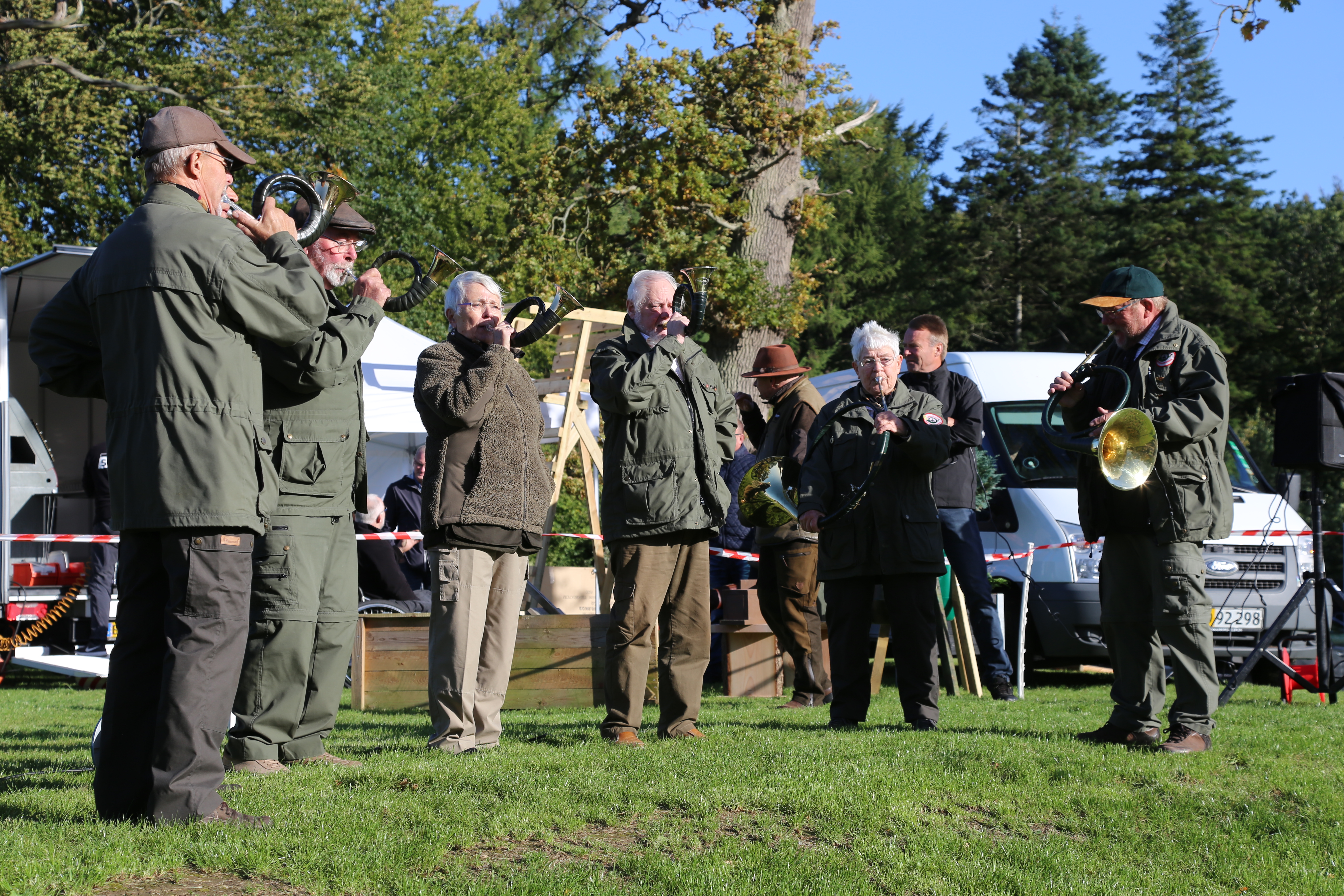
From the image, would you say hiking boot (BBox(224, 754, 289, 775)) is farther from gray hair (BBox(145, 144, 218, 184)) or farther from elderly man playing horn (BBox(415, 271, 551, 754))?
gray hair (BBox(145, 144, 218, 184))

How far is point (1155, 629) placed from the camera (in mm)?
5711

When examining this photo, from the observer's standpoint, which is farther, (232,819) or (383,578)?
(383,578)

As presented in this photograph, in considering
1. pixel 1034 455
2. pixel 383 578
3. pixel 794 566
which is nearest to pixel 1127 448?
pixel 794 566

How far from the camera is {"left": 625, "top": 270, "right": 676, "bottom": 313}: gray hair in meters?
5.84

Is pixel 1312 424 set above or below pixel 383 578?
above

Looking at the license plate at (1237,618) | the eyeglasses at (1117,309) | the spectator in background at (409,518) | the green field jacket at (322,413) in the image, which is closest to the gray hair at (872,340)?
the eyeglasses at (1117,309)

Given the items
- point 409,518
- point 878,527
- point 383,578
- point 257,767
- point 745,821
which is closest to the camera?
point 745,821

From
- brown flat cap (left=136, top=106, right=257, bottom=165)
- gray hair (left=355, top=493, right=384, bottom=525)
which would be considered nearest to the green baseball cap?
brown flat cap (left=136, top=106, right=257, bottom=165)

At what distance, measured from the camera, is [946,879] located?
384 cm

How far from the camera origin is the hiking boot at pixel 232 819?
3666 mm

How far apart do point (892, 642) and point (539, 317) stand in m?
2.36

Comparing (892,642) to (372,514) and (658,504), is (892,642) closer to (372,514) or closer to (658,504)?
(658,504)

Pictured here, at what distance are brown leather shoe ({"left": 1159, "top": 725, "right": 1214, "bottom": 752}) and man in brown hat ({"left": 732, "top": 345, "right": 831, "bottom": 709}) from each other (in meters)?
2.47

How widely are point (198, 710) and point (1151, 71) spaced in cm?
4422
